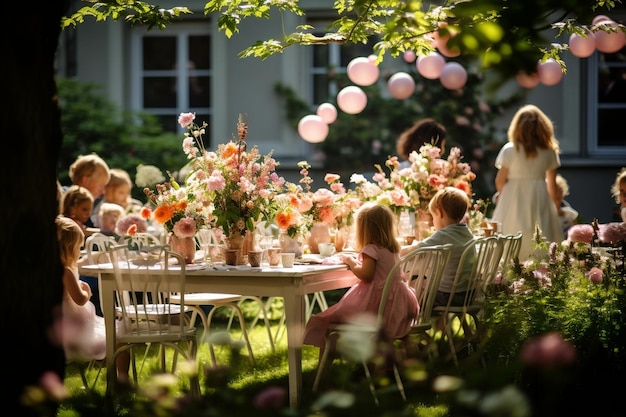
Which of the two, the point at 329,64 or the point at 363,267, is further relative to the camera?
the point at 329,64

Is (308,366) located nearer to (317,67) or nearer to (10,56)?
(10,56)

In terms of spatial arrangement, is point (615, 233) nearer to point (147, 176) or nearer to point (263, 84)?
point (147, 176)

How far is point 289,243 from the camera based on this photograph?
551 cm

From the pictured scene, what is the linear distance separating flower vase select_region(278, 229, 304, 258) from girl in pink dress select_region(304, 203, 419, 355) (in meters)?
0.51

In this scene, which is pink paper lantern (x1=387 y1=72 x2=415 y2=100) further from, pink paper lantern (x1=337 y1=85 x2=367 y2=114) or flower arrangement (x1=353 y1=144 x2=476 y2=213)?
flower arrangement (x1=353 y1=144 x2=476 y2=213)

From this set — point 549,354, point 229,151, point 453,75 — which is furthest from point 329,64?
point 549,354

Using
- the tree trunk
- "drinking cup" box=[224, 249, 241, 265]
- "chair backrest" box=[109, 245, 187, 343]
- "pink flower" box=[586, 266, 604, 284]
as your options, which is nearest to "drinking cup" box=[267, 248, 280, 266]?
"drinking cup" box=[224, 249, 241, 265]

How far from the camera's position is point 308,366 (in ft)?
20.1

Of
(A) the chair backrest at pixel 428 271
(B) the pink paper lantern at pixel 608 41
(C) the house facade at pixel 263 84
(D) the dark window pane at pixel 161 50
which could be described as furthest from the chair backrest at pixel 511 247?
(D) the dark window pane at pixel 161 50

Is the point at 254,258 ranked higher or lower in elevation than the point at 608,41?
lower

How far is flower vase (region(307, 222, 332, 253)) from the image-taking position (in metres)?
5.95

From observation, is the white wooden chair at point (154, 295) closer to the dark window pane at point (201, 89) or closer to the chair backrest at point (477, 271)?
the chair backrest at point (477, 271)

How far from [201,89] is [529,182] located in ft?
16.7

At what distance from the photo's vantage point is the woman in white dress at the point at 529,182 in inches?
298
